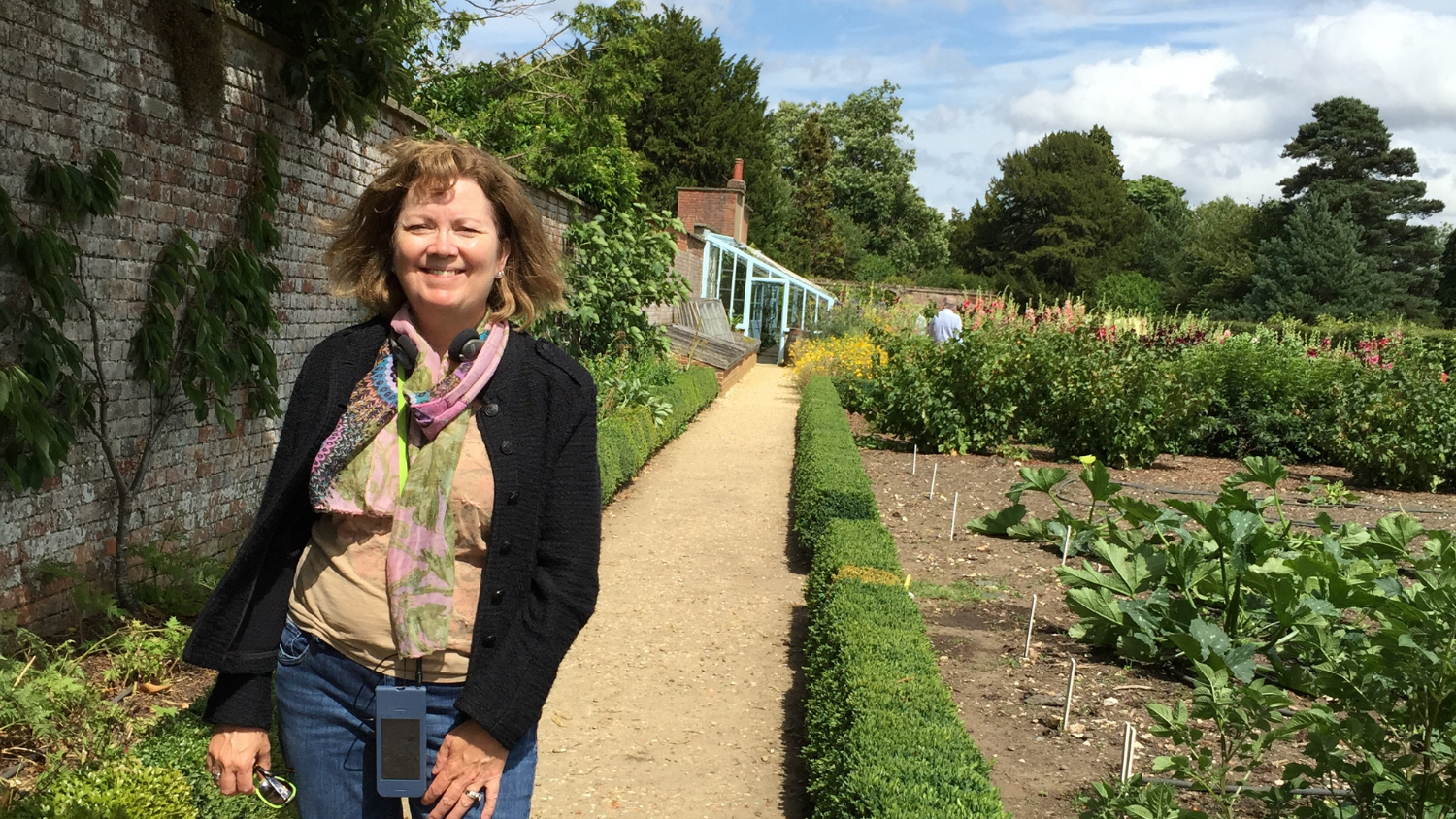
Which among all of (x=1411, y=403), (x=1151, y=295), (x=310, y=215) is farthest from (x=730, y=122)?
(x=310, y=215)

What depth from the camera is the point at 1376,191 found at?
42.1 meters

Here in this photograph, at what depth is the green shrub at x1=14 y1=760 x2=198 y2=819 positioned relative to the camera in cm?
→ 225

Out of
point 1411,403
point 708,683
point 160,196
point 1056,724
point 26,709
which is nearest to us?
point 26,709

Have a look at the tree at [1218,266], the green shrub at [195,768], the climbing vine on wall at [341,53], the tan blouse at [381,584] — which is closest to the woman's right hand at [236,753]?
the tan blouse at [381,584]

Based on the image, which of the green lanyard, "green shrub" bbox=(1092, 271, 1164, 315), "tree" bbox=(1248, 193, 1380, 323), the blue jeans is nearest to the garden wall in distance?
the green lanyard

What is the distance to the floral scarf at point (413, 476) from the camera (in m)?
1.70

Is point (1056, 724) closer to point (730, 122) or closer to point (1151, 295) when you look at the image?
point (730, 122)

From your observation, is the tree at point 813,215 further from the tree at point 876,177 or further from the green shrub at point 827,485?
the green shrub at point 827,485

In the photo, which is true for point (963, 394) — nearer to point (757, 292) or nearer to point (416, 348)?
point (416, 348)

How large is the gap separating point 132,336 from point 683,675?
8.95ft

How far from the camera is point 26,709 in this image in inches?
125

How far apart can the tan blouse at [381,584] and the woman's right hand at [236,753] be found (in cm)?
19

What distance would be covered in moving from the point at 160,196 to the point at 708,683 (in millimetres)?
3130

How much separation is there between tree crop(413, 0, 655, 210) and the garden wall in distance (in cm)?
750
